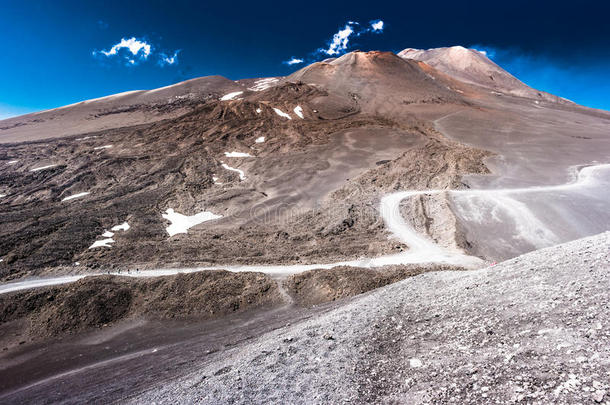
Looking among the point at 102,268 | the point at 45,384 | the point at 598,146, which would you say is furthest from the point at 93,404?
the point at 598,146

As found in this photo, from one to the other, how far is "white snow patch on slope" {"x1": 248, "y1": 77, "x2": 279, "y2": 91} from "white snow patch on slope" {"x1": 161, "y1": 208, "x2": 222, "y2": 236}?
83.5 metres

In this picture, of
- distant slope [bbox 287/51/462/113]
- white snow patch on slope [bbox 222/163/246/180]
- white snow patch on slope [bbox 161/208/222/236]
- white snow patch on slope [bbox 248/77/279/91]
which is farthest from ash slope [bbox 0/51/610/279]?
white snow patch on slope [bbox 248/77/279/91]

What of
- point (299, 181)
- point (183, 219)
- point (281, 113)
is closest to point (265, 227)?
point (183, 219)

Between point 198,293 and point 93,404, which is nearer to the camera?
point 93,404

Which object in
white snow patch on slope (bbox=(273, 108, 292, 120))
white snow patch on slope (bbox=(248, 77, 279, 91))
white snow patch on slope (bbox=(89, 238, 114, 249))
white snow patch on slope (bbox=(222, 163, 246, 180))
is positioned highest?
white snow patch on slope (bbox=(248, 77, 279, 91))

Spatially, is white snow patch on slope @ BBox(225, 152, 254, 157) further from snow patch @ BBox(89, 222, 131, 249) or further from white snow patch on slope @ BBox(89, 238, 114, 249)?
white snow patch on slope @ BBox(89, 238, 114, 249)

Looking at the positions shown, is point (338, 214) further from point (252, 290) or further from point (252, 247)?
point (252, 290)

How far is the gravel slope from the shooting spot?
525 centimetres

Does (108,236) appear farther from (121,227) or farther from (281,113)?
(281,113)

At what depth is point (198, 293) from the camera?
1927 centimetres

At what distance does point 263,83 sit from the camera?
378 ft

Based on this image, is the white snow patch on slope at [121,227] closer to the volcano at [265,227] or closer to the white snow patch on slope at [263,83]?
the volcano at [265,227]

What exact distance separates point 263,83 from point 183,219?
9538cm

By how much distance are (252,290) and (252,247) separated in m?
6.61
